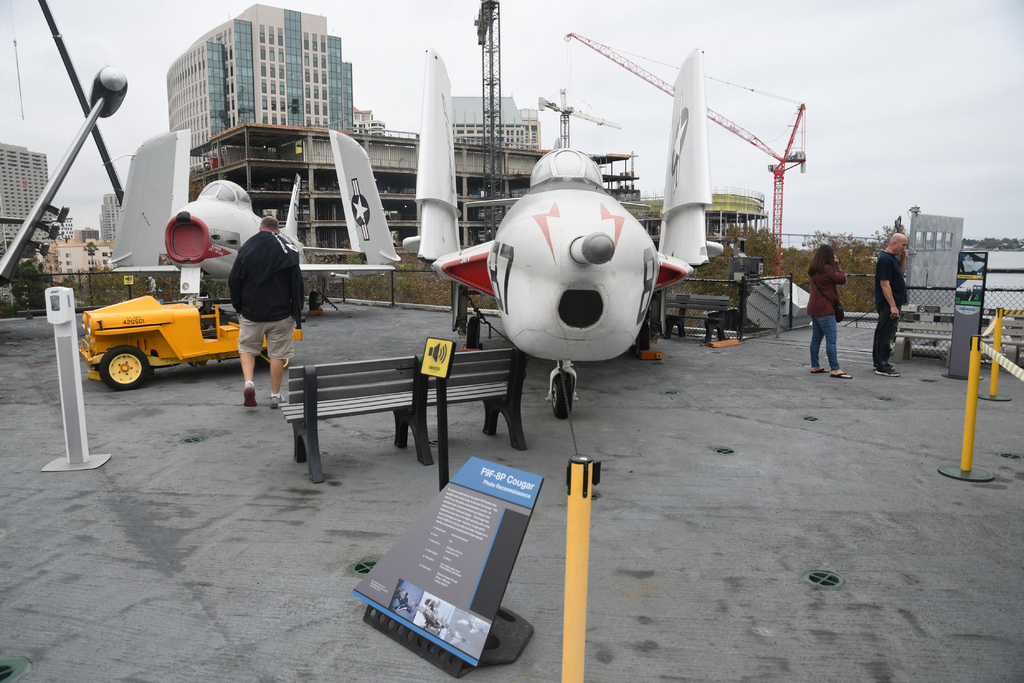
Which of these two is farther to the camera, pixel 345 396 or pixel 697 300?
pixel 697 300

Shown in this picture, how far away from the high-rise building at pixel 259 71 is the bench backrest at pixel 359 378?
4139 inches

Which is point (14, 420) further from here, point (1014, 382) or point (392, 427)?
point (1014, 382)

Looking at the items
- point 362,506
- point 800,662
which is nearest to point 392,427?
point 362,506

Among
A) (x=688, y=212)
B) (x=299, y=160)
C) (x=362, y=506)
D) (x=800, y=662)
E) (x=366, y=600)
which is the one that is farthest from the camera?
(x=299, y=160)

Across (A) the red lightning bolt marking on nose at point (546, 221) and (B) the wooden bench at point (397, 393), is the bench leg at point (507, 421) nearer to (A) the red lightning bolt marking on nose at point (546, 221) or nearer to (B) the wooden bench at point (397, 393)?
(B) the wooden bench at point (397, 393)

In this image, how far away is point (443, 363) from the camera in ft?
10.6

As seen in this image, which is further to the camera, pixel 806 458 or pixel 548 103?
pixel 548 103

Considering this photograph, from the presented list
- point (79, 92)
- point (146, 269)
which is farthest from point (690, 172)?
point (79, 92)

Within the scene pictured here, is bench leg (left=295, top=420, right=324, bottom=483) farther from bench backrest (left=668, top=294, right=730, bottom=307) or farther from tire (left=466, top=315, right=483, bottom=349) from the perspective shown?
bench backrest (left=668, top=294, right=730, bottom=307)

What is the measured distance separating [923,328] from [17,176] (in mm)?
24573

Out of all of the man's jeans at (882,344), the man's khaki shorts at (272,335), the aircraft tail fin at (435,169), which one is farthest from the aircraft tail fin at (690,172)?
the man's khaki shorts at (272,335)

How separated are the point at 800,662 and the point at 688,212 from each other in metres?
6.17

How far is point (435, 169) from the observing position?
24.8 ft

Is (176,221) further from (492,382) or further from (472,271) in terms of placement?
(492,382)
